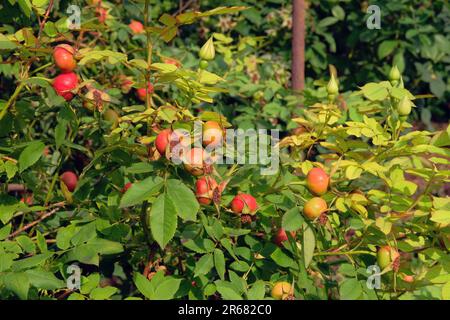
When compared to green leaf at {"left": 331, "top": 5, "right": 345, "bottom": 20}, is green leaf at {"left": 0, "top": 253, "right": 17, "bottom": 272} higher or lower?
higher

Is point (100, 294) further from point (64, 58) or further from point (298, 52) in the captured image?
point (298, 52)

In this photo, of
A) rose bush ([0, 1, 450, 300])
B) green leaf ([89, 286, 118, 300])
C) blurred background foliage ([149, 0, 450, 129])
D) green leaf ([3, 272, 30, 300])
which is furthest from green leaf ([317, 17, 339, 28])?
green leaf ([3, 272, 30, 300])

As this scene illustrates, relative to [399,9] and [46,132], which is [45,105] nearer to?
[46,132]

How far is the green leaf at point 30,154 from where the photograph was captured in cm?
181

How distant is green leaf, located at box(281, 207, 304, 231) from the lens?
64.2 inches

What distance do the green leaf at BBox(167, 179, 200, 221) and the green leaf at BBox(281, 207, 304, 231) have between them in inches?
8.1

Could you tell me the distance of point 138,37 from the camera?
3059 mm

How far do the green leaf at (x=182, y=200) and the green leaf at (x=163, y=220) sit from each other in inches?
0.4

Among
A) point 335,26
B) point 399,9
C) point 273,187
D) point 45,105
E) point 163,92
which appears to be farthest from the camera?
point 335,26

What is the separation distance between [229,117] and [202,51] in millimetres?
1542

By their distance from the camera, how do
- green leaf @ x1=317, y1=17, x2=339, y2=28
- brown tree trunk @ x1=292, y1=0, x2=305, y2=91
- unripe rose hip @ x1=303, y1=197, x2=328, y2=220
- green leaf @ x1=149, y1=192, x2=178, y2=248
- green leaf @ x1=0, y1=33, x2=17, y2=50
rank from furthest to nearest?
1. green leaf @ x1=317, y1=17, x2=339, y2=28
2. brown tree trunk @ x1=292, y1=0, x2=305, y2=91
3. green leaf @ x1=0, y1=33, x2=17, y2=50
4. unripe rose hip @ x1=303, y1=197, x2=328, y2=220
5. green leaf @ x1=149, y1=192, x2=178, y2=248

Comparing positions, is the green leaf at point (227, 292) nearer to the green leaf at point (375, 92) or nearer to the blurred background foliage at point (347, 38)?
the green leaf at point (375, 92)

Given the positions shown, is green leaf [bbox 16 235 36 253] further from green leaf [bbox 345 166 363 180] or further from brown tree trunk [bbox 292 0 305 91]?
brown tree trunk [bbox 292 0 305 91]
